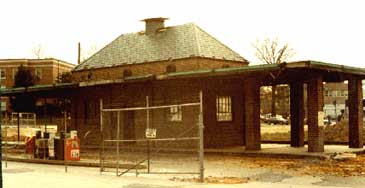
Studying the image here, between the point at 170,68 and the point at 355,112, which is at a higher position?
the point at 170,68

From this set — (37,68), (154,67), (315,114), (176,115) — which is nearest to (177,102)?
(176,115)

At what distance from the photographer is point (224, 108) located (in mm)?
29641

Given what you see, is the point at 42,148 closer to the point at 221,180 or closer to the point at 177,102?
the point at 177,102

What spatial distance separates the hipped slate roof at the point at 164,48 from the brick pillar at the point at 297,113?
576cm

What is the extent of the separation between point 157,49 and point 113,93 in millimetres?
3949

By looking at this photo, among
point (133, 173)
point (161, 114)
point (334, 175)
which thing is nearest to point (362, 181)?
point (334, 175)

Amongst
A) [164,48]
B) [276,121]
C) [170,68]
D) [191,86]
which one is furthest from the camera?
[276,121]

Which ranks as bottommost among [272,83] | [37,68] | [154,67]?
[272,83]

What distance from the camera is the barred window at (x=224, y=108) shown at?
95.8ft

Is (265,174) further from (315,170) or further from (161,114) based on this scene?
(161,114)

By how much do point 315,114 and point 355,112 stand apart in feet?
12.8

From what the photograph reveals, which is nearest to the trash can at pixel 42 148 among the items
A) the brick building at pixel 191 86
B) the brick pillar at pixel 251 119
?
the brick building at pixel 191 86

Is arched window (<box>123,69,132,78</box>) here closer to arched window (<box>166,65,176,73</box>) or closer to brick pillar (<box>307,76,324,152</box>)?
arched window (<box>166,65,176,73</box>)

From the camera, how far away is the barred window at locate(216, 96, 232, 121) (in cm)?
2920
